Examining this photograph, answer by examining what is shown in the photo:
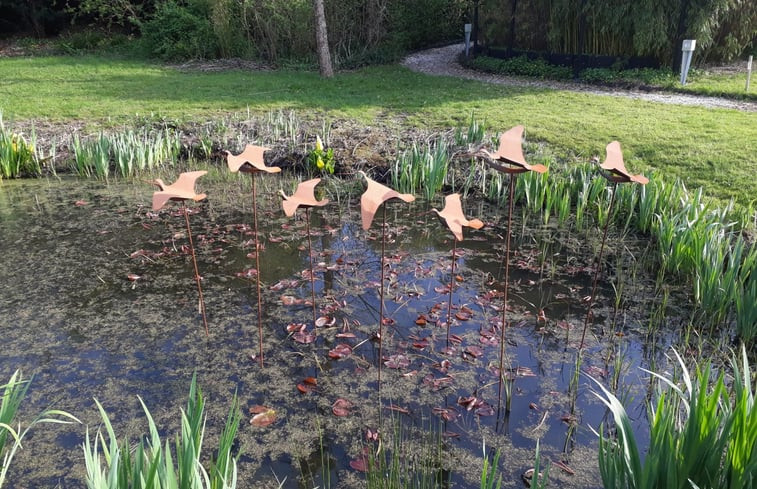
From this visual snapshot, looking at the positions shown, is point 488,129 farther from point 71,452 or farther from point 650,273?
point 71,452

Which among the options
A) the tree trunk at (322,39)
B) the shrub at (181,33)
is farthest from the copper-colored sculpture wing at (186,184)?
the shrub at (181,33)

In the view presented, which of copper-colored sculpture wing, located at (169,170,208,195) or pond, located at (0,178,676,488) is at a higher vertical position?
copper-colored sculpture wing, located at (169,170,208,195)

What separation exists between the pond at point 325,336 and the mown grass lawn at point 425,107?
1800mm

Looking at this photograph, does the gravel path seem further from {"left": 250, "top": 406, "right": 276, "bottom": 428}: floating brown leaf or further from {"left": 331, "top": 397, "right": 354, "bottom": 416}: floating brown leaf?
{"left": 250, "top": 406, "right": 276, "bottom": 428}: floating brown leaf

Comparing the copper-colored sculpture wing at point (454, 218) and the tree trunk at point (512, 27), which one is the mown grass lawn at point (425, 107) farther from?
the copper-colored sculpture wing at point (454, 218)

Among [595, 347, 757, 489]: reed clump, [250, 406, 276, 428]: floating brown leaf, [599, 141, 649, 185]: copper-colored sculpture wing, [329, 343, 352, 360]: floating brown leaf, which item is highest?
[599, 141, 649, 185]: copper-colored sculpture wing

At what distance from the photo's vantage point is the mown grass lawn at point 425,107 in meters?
5.55

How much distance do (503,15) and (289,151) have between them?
830 cm

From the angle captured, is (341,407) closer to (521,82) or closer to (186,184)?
(186,184)

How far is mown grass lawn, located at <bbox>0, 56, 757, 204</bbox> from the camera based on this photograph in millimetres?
5555

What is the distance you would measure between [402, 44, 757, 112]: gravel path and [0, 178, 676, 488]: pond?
17.1 feet

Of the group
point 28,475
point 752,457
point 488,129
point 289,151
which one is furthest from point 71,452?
point 488,129

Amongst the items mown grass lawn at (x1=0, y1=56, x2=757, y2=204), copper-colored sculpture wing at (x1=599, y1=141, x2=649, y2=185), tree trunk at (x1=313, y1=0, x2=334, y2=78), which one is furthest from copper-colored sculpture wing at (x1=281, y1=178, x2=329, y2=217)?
tree trunk at (x1=313, y1=0, x2=334, y2=78)

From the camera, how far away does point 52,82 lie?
9.94m
